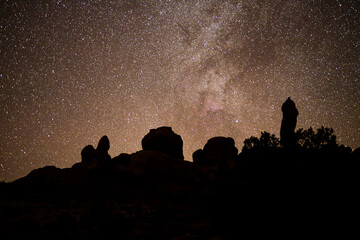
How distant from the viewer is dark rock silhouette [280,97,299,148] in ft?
67.7

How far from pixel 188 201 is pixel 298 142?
47.1 ft

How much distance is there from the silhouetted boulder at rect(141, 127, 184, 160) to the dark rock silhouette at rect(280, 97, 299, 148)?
1402 centimetres

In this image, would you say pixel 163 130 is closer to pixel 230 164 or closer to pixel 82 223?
pixel 230 164

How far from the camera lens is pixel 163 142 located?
27.0 meters

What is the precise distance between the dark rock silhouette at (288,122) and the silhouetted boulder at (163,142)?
14.0 metres

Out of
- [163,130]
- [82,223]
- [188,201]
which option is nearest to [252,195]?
A: [82,223]

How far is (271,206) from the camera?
5.91 metres

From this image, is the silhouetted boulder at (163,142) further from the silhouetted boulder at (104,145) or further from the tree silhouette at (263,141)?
the tree silhouette at (263,141)

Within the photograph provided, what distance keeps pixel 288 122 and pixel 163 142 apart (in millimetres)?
16519

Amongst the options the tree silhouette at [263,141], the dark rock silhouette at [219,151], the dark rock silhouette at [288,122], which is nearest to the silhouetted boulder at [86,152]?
the dark rock silhouette at [219,151]

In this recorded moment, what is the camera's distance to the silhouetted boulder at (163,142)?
2669cm

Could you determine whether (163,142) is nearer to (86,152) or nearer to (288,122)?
(86,152)

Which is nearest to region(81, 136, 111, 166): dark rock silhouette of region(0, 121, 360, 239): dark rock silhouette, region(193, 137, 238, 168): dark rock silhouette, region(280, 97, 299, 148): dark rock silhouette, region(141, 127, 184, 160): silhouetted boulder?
region(141, 127, 184, 160): silhouetted boulder

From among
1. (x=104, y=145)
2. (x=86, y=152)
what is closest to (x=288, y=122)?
(x=104, y=145)
